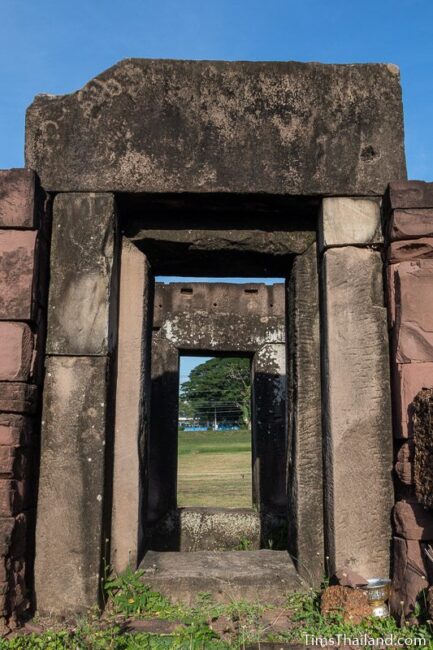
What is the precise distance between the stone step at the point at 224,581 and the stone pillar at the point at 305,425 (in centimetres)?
18

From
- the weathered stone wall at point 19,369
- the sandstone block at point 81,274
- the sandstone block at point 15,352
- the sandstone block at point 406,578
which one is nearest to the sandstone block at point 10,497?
the weathered stone wall at point 19,369

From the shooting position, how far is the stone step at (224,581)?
11.8ft

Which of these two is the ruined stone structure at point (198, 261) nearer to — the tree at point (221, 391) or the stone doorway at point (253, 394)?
the stone doorway at point (253, 394)

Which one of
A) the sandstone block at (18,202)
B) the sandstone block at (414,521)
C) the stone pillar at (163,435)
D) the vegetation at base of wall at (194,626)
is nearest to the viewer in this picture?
the vegetation at base of wall at (194,626)

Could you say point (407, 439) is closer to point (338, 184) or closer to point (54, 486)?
point (338, 184)

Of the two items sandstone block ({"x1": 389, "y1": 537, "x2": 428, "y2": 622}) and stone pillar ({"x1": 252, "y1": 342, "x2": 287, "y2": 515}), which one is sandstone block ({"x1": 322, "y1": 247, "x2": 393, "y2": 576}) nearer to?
sandstone block ({"x1": 389, "y1": 537, "x2": 428, "y2": 622})

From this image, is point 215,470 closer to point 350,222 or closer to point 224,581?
point 224,581

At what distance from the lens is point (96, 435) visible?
3545mm

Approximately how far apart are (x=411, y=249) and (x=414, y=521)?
5.31ft

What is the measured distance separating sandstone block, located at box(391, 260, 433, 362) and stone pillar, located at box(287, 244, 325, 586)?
665 mm

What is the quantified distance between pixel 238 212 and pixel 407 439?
6.26 feet

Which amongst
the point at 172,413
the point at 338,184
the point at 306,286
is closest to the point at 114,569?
the point at 306,286

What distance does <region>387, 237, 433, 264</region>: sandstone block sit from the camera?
3566mm

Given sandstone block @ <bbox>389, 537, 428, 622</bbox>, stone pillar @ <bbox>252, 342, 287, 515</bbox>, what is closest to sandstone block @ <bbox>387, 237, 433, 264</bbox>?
sandstone block @ <bbox>389, 537, 428, 622</bbox>
